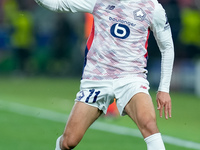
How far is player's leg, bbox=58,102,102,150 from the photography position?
25.7 ft

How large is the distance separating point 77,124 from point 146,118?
0.80 metres

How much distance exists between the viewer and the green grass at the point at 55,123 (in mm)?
10867

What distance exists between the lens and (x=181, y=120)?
1428 centimetres

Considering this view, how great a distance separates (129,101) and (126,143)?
3381 mm

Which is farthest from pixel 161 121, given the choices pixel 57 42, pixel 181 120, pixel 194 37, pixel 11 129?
pixel 57 42

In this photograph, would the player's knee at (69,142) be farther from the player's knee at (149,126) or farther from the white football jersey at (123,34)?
the player's knee at (149,126)

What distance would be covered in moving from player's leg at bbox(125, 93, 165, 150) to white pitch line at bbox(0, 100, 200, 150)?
309 cm

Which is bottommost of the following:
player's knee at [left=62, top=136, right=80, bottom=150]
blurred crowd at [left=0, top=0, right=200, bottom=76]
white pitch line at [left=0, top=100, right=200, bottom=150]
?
blurred crowd at [left=0, top=0, right=200, bottom=76]

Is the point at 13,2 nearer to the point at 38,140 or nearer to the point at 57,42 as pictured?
the point at 57,42

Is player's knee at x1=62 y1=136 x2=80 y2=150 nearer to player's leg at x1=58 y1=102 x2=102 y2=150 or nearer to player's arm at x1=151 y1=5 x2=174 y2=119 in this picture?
player's leg at x1=58 y1=102 x2=102 y2=150

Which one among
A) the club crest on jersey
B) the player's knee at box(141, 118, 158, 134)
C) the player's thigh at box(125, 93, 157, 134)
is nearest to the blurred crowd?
the club crest on jersey

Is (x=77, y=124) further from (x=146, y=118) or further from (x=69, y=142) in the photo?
(x=146, y=118)

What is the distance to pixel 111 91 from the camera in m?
7.83

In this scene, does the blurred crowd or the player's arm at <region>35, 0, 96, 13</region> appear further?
the blurred crowd
